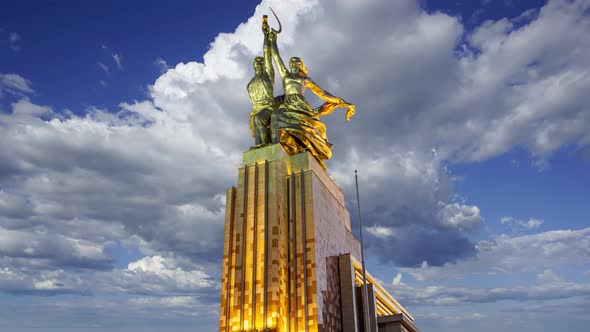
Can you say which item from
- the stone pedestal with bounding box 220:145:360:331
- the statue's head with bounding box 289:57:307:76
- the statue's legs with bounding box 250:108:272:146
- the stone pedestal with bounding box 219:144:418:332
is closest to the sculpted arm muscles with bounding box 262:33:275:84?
the statue's head with bounding box 289:57:307:76

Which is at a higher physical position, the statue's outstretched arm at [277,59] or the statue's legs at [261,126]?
the statue's outstretched arm at [277,59]

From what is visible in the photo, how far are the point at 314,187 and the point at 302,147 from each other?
599 cm

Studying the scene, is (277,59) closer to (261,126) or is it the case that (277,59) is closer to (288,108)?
(288,108)

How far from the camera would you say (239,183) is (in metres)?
40.5

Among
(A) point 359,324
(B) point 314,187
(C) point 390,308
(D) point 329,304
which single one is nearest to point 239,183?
(B) point 314,187

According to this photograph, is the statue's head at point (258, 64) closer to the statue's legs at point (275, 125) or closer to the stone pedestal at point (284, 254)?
the statue's legs at point (275, 125)

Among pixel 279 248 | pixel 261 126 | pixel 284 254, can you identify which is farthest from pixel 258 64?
pixel 284 254

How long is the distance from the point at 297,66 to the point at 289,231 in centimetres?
1612

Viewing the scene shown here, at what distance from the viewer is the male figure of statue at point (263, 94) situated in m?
44.2

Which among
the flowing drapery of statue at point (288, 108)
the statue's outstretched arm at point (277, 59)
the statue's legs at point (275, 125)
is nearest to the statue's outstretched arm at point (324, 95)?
the flowing drapery of statue at point (288, 108)

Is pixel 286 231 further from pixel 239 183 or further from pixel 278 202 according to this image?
pixel 239 183

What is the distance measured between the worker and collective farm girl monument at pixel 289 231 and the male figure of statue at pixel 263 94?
0.09 meters

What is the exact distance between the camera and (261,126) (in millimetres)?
44219

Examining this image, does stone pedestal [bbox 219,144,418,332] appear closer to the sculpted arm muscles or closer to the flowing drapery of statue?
the flowing drapery of statue
